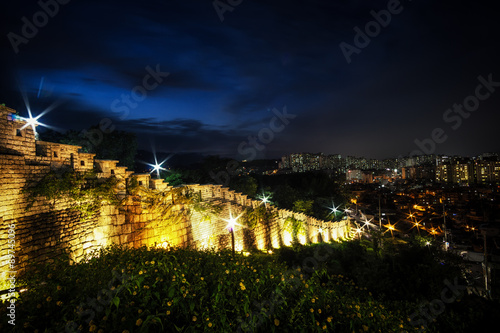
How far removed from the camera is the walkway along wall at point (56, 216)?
16.5 ft

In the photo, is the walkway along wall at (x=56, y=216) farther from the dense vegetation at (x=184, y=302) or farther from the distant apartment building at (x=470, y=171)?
the distant apartment building at (x=470, y=171)

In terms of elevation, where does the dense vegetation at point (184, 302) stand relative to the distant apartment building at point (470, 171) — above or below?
below

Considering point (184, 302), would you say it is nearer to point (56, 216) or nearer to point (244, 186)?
point (56, 216)

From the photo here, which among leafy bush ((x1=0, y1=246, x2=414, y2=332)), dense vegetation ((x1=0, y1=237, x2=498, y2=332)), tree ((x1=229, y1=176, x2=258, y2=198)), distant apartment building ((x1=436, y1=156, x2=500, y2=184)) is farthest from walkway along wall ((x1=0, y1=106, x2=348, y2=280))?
distant apartment building ((x1=436, y1=156, x2=500, y2=184))

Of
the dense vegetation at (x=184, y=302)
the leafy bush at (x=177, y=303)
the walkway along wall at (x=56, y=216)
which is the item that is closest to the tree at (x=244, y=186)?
the walkway along wall at (x=56, y=216)

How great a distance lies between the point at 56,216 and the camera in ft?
19.4

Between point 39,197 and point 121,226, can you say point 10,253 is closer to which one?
point 39,197

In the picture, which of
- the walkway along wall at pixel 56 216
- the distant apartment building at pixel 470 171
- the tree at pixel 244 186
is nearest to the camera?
the walkway along wall at pixel 56 216

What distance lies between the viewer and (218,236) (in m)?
10.8

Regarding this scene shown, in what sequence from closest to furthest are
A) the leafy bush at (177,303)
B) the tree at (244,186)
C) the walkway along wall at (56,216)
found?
the leafy bush at (177,303)
the walkway along wall at (56,216)
the tree at (244,186)

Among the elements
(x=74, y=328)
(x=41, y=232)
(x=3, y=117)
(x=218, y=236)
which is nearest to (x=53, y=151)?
(x=3, y=117)

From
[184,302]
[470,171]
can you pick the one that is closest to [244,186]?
[184,302]

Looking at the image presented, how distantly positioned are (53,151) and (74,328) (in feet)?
16.3

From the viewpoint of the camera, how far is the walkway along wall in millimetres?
5027
